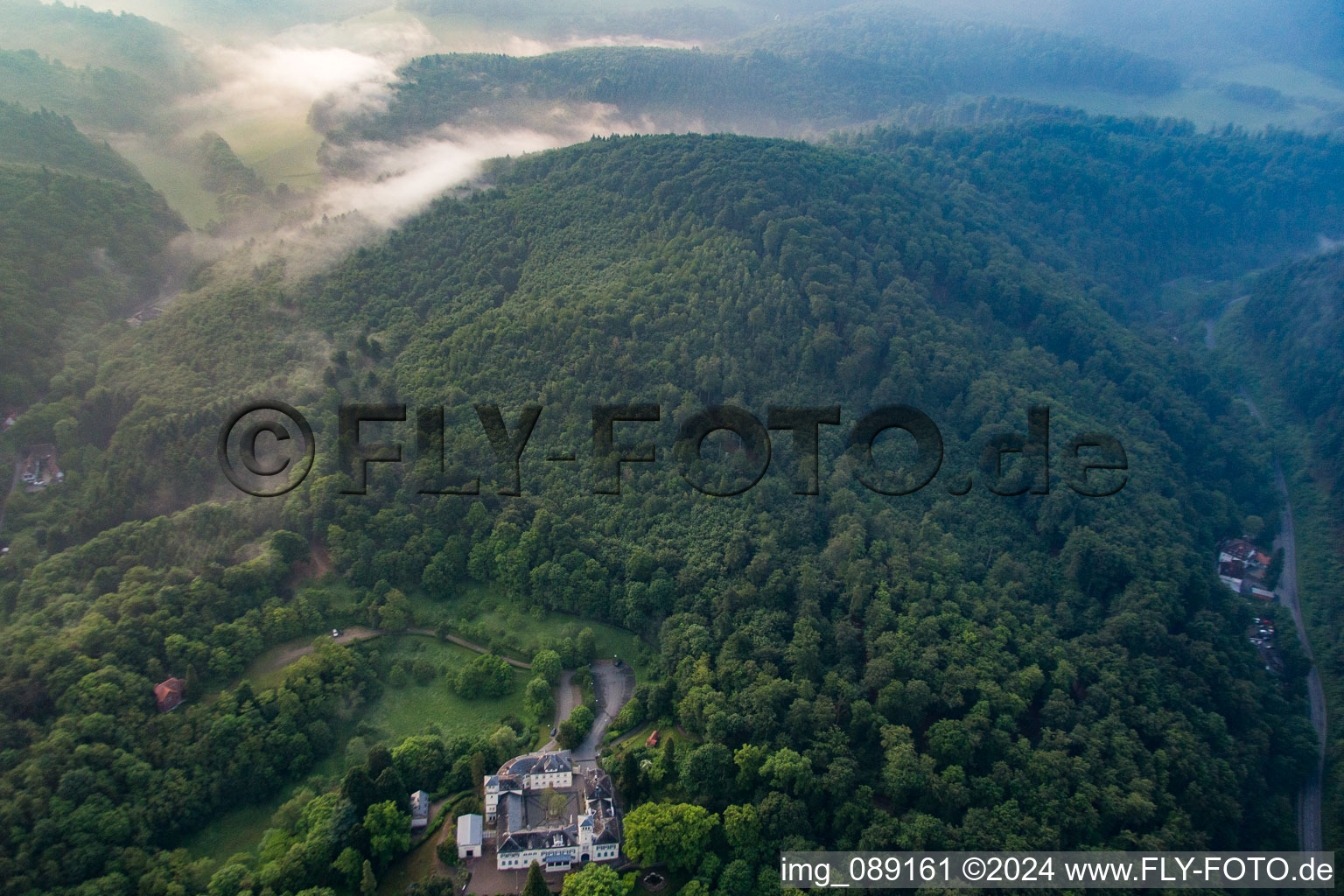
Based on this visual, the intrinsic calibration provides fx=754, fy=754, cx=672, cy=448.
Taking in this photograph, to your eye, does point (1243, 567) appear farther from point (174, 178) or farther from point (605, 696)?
point (174, 178)

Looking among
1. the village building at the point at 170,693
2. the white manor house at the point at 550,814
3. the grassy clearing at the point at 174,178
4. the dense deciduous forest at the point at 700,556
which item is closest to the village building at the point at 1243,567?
the dense deciduous forest at the point at 700,556

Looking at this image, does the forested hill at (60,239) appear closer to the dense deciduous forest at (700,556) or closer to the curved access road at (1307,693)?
the dense deciduous forest at (700,556)

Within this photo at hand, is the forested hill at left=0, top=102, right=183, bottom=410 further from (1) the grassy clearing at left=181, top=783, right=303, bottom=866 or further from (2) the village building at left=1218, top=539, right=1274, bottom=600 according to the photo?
(2) the village building at left=1218, top=539, right=1274, bottom=600

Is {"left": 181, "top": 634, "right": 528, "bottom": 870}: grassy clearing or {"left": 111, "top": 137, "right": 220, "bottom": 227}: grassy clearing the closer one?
{"left": 181, "top": 634, "right": 528, "bottom": 870}: grassy clearing

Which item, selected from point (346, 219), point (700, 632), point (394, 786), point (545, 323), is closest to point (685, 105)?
point (346, 219)

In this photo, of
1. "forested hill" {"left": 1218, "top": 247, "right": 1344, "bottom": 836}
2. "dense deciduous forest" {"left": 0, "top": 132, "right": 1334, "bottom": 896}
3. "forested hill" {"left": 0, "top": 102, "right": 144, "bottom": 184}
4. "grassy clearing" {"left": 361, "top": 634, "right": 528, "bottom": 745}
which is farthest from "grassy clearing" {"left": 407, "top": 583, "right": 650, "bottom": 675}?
Answer: "forested hill" {"left": 0, "top": 102, "right": 144, "bottom": 184}
